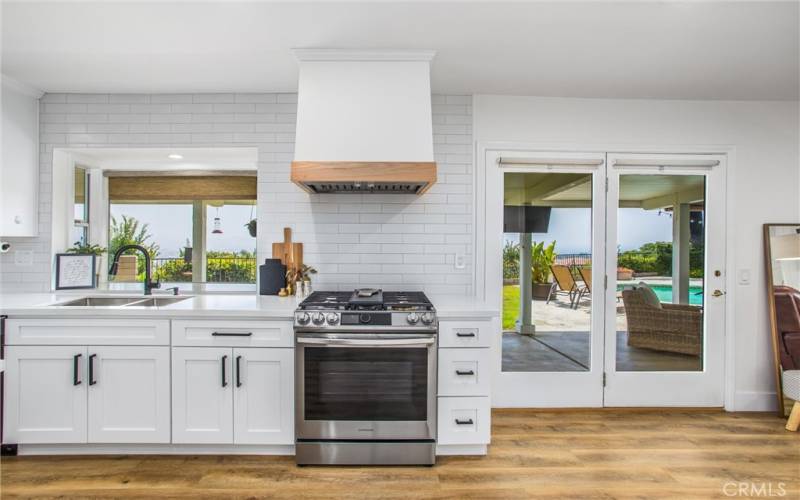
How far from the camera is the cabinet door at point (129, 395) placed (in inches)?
96.9

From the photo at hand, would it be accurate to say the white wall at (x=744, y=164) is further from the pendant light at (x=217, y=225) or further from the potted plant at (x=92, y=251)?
the potted plant at (x=92, y=251)

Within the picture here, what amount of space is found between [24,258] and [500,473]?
3693 mm

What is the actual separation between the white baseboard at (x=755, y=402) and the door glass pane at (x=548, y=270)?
46.8 inches

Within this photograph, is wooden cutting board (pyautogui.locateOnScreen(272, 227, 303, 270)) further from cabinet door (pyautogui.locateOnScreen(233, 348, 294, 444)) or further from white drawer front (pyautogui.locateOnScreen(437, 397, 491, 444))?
white drawer front (pyautogui.locateOnScreen(437, 397, 491, 444))

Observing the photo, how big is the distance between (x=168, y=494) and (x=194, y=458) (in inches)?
13.6

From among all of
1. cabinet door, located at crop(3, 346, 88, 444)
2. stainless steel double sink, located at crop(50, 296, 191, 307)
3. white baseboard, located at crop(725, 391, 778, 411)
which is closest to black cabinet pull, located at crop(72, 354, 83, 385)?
cabinet door, located at crop(3, 346, 88, 444)

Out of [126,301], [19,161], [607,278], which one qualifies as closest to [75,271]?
[126,301]

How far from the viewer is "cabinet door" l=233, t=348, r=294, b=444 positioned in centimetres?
247

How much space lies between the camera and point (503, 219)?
3.32 metres

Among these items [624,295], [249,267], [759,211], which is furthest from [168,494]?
[759,211]

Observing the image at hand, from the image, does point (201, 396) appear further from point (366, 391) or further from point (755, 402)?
point (755, 402)

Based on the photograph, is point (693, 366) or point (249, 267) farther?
point (249, 267)

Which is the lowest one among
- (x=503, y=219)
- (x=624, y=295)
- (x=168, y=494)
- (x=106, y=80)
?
(x=168, y=494)

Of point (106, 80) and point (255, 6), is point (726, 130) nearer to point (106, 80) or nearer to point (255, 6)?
point (255, 6)
